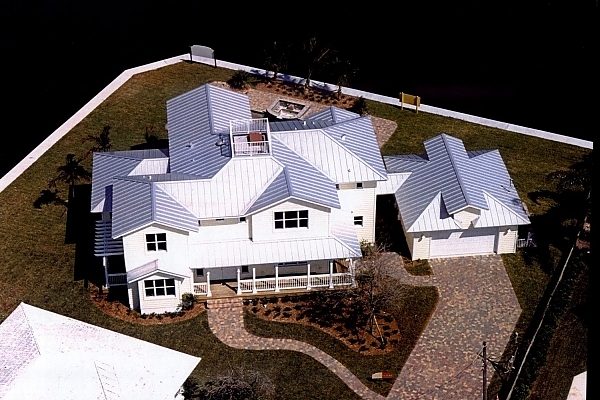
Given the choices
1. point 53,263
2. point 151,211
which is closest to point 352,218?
point 151,211

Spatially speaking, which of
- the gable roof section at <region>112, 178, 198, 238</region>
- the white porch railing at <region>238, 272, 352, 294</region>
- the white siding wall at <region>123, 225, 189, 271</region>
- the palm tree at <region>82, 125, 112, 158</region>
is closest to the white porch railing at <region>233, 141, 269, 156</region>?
the gable roof section at <region>112, 178, 198, 238</region>

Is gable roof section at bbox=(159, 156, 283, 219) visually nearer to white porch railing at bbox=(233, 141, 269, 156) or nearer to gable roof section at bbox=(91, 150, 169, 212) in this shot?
white porch railing at bbox=(233, 141, 269, 156)

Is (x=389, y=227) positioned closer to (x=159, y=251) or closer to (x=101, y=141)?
(x=159, y=251)

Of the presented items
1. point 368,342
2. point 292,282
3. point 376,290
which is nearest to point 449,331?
point 376,290

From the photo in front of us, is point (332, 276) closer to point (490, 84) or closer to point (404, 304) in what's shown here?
point (404, 304)

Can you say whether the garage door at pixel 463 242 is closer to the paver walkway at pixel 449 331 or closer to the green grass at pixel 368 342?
the paver walkway at pixel 449 331
